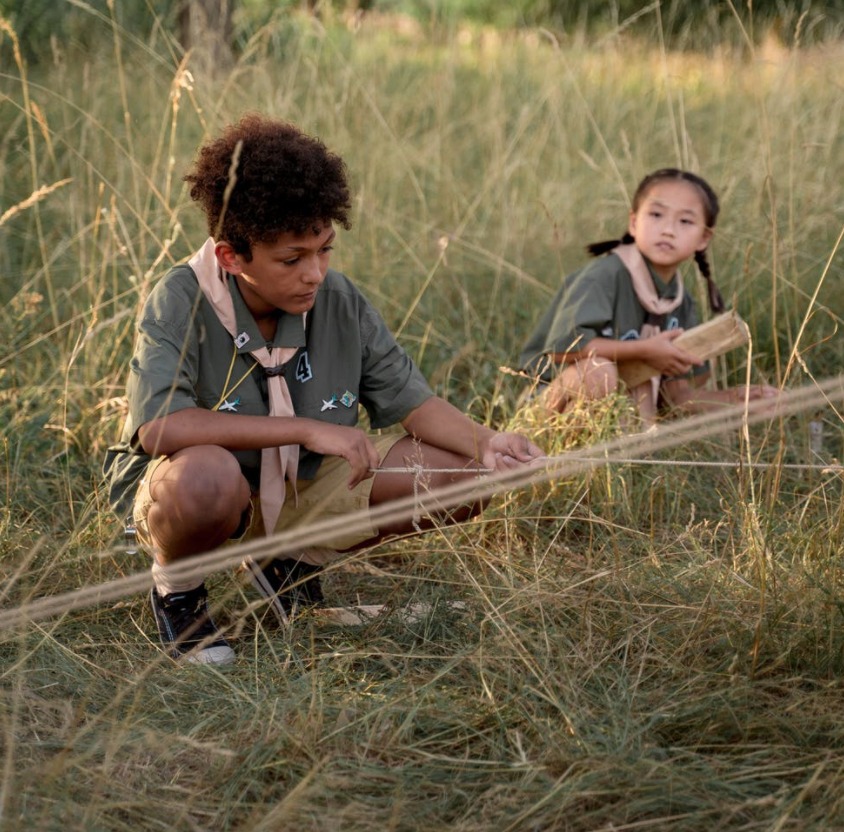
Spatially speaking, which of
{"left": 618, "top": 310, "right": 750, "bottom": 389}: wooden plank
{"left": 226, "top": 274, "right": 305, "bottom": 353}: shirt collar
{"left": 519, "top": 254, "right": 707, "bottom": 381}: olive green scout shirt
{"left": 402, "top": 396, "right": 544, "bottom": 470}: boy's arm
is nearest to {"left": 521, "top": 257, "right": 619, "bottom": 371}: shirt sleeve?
{"left": 519, "top": 254, "right": 707, "bottom": 381}: olive green scout shirt

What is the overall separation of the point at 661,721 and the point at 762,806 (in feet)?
0.84

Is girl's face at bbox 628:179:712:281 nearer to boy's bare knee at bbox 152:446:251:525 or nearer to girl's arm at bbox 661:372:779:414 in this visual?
girl's arm at bbox 661:372:779:414

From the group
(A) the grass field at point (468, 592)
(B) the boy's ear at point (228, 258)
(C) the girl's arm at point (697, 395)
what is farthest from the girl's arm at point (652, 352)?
(B) the boy's ear at point (228, 258)

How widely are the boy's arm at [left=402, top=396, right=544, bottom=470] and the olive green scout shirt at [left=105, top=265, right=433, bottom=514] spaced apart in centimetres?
3

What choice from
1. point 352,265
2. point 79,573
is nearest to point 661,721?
point 79,573

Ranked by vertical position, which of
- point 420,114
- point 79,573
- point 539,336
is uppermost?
point 420,114

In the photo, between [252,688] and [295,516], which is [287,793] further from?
[295,516]

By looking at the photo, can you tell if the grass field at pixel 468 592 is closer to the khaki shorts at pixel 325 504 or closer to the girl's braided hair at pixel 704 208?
the khaki shorts at pixel 325 504

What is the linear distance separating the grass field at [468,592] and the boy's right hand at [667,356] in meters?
0.22

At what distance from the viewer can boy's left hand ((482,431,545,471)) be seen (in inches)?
108

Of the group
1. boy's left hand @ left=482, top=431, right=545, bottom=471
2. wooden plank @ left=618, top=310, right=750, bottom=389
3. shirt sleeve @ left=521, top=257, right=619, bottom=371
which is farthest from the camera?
shirt sleeve @ left=521, top=257, right=619, bottom=371

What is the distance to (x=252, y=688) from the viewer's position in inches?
90.5

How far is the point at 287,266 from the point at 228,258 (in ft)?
0.49

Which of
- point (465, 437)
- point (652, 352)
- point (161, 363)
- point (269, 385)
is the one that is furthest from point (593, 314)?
point (161, 363)
